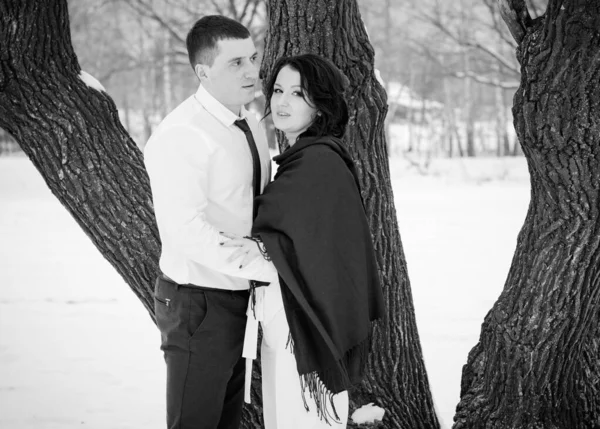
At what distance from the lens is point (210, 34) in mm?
2514

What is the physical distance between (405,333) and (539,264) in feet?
2.32

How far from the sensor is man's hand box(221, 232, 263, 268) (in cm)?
241

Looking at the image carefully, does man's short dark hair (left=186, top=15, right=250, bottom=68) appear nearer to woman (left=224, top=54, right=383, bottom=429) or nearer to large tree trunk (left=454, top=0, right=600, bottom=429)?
woman (left=224, top=54, right=383, bottom=429)

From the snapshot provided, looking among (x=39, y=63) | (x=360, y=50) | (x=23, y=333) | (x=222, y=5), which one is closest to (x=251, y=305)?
(x=360, y=50)

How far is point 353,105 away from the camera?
319 centimetres

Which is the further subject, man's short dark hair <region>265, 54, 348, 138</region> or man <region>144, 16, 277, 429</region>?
man's short dark hair <region>265, 54, 348, 138</region>

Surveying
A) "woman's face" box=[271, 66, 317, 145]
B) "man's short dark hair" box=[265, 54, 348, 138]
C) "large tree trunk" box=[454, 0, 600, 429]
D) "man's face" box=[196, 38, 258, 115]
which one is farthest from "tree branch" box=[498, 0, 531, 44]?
"man's face" box=[196, 38, 258, 115]

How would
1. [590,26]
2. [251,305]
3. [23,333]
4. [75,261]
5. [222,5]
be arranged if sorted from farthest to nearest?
[222,5]
[75,261]
[23,333]
[590,26]
[251,305]

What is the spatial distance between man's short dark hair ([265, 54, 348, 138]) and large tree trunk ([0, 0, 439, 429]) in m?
0.54

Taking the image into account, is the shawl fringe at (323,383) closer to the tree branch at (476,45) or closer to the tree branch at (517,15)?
the tree branch at (517,15)

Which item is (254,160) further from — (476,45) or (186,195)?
(476,45)

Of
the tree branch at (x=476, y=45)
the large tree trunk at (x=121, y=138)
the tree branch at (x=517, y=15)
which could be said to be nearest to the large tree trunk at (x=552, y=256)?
the tree branch at (x=517, y=15)

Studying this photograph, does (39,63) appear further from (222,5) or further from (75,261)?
(222,5)

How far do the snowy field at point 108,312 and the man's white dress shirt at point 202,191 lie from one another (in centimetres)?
177
